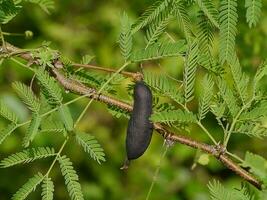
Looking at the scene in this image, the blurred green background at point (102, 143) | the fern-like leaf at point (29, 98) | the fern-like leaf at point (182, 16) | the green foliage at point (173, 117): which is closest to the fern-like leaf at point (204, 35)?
the fern-like leaf at point (182, 16)

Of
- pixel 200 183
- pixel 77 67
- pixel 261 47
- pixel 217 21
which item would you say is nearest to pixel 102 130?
pixel 200 183

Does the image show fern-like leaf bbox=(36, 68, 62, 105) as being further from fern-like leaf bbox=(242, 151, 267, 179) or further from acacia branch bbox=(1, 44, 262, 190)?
fern-like leaf bbox=(242, 151, 267, 179)

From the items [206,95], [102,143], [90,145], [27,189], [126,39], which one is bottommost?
[102,143]

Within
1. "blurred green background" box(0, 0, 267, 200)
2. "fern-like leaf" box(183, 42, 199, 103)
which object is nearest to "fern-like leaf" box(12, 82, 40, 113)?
"fern-like leaf" box(183, 42, 199, 103)

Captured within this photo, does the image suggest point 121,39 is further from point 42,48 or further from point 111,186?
point 111,186

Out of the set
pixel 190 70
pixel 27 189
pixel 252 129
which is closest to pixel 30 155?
pixel 27 189

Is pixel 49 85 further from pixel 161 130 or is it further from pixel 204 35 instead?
pixel 204 35
